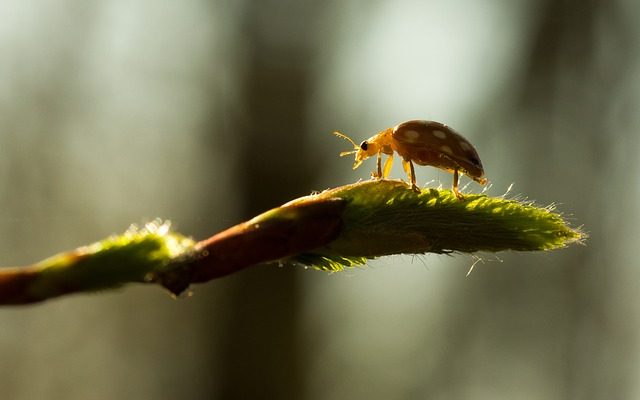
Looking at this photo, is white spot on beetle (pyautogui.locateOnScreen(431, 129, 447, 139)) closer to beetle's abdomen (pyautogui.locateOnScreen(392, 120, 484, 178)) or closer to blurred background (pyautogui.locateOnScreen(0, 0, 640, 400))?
beetle's abdomen (pyautogui.locateOnScreen(392, 120, 484, 178))

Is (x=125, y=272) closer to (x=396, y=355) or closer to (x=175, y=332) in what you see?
(x=396, y=355)

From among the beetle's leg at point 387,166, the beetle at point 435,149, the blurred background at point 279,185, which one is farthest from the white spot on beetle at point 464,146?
the blurred background at point 279,185

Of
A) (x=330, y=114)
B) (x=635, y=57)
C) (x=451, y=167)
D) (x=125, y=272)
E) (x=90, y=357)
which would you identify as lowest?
(x=125, y=272)

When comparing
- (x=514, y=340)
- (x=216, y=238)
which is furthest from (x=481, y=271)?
(x=216, y=238)

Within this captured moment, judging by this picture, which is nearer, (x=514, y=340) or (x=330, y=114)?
(x=514, y=340)

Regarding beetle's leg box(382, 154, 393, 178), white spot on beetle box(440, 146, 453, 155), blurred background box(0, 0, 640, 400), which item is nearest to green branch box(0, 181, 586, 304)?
white spot on beetle box(440, 146, 453, 155)

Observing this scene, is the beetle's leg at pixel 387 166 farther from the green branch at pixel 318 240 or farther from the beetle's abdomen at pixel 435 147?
the green branch at pixel 318 240
